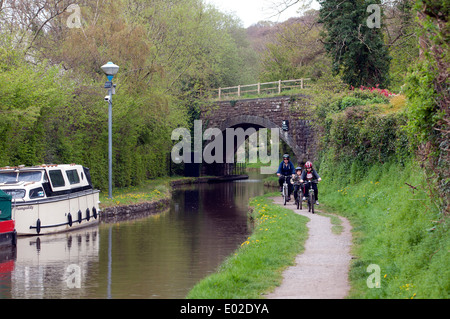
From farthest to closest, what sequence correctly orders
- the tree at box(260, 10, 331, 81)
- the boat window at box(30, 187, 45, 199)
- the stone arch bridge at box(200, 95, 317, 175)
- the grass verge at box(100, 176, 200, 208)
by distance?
1. the tree at box(260, 10, 331, 81)
2. the stone arch bridge at box(200, 95, 317, 175)
3. the grass verge at box(100, 176, 200, 208)
4. the boat window at box(30, 187, 45, 199)

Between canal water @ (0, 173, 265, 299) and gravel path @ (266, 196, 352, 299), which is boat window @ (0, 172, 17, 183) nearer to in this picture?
canal water @ (0, 173, 265, 299)

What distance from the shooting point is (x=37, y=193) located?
16609 mm

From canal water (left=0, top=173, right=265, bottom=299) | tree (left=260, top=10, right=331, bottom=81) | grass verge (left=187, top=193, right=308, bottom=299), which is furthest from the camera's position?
tree (left=260, top=10, right=331, bottom=81)

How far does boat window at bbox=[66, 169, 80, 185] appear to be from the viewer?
18.5m

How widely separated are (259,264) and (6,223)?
7332mm

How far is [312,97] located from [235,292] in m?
24.5

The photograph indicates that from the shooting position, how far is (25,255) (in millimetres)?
13680

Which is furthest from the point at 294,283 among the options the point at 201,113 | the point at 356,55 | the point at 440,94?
the point at 201,113

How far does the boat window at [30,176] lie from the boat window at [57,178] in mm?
370

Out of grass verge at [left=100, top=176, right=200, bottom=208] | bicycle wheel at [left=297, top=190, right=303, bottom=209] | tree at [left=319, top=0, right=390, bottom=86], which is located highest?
tree at [left=319, top=0, right=390, bottom=86]

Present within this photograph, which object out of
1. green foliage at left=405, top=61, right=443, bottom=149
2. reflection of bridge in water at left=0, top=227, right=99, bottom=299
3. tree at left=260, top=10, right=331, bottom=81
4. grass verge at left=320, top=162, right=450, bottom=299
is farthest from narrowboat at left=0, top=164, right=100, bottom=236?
tree at left=260, top=10, right=331, bottom=81

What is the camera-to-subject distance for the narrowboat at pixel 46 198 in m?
16.2

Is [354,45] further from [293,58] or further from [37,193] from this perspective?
[37,193]

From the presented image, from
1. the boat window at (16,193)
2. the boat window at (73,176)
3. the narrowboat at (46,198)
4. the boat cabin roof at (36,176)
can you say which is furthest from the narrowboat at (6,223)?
the boat window at (73,176)
